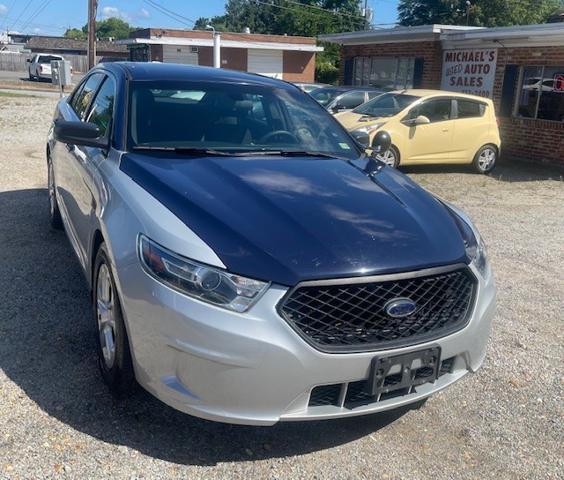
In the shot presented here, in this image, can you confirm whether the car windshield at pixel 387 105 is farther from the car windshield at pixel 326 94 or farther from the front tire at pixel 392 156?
the car windshield at pixel 326 94

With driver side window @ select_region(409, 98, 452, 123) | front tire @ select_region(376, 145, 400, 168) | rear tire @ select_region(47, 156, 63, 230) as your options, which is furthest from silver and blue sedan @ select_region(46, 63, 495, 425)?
driver side window @ select_region(409, 98, 452, 123)

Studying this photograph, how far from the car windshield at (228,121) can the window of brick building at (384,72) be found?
43.8ft

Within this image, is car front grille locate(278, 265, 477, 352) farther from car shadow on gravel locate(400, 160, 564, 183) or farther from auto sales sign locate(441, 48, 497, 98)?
auto sales sign locate(441, 48, 497, 98)

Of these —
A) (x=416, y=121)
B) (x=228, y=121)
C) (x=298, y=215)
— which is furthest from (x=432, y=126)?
(x=298, y=215)

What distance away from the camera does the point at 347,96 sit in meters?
14.2

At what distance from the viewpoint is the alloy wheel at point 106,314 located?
3057 mm

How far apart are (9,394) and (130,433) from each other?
2.48ft

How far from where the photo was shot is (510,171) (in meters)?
12.5

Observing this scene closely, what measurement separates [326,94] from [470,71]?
360 cm

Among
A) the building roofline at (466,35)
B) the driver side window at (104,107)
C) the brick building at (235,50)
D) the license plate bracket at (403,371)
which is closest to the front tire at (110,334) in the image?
the driver side window at (104,107)

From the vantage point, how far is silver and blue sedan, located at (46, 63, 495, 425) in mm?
2490

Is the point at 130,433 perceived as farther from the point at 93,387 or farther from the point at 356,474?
the point at 356,474

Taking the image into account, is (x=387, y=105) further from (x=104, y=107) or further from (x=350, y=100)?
(x=104, y=107)

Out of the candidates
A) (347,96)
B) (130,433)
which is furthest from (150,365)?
(347,96)
